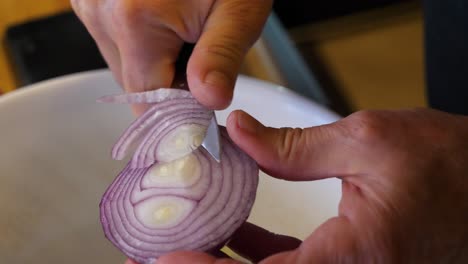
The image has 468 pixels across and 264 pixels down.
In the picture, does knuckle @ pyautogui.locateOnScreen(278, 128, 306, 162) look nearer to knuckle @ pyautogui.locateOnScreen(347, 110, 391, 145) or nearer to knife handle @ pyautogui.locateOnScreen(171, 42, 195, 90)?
knuckle @ pyautogui.locateOnScreen(347, 110, 391, 145)

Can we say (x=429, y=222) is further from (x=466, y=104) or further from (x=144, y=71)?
(x=466, y=104)

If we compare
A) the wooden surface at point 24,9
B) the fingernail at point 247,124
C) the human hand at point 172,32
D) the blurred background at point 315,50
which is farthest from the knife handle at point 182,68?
the wooden surface at point 24,9

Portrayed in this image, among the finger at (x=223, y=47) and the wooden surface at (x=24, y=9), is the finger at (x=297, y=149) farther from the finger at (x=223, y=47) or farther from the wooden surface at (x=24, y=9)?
the wooden surface at (x=24, y=9)

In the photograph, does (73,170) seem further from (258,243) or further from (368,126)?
(368,126)

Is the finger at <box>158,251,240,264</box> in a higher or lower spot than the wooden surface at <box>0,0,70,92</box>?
higher

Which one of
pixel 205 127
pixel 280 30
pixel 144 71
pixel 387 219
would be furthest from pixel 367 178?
pixel 280 30

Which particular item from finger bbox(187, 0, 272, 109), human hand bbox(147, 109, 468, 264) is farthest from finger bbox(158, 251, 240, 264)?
finger bbox(187, 0, 272, 109)

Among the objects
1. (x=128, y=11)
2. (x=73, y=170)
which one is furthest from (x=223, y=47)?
(x=73, y=170)
